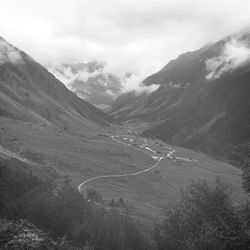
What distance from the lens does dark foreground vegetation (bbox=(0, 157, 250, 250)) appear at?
201 ft

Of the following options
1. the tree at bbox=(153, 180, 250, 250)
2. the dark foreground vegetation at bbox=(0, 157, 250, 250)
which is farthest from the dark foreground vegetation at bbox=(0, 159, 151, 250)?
the tree at bbox=(153, 180, 250, 250)

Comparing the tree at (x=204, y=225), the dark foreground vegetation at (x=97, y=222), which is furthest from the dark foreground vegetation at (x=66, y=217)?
the tree at (x=204, y=225)

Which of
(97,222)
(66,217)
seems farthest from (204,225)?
(66,217)

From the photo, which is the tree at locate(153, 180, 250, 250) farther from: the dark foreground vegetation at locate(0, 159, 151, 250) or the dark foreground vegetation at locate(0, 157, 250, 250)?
the dark foreground vegetation at locate(0, 159, 151, 250)

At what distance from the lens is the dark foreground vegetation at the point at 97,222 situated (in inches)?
2415

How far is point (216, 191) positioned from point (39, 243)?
34543mm

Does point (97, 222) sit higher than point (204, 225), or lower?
lower

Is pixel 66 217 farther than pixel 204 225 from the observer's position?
Yes

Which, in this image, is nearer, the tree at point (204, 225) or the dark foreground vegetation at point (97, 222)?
the tree at point (204, 225)

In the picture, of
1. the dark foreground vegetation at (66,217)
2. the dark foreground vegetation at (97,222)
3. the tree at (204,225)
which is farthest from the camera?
the dark foreground vegetation at (66,217)

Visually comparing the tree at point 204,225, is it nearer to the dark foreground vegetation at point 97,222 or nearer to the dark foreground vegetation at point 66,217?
the dark foreground vegetation at point 97,222

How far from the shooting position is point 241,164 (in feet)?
222

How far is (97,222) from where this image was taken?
268 feet

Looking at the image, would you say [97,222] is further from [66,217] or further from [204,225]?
[204,225]
